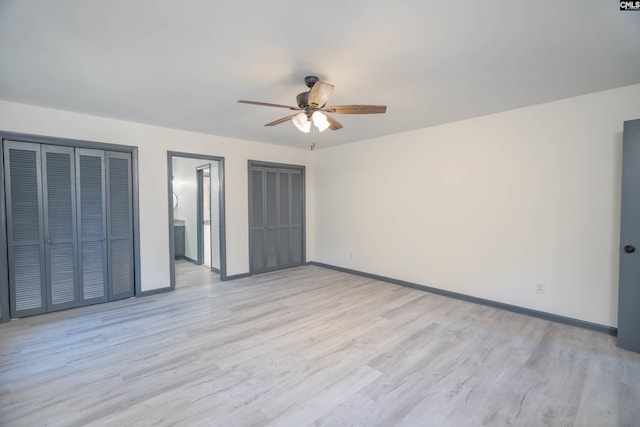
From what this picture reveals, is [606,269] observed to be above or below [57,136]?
below

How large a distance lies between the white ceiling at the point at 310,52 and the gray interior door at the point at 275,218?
2.23m

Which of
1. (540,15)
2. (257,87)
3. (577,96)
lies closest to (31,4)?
(257,87)

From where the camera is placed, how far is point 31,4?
1.62 metres

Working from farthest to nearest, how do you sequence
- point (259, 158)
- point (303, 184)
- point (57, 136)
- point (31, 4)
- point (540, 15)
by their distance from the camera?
point (303, 184)
point (259, 158)
point (57, 136)
point (540, 15)
point (31, 4)

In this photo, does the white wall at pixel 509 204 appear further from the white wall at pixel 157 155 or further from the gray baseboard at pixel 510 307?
the white wall at pixel 157 155

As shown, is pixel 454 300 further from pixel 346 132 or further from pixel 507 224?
pixel 346 132

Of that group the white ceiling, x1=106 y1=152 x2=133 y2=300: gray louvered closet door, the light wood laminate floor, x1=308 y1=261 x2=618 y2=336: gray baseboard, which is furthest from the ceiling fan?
x1=308 y1=261 x2=618 y2=336: gray baseboard

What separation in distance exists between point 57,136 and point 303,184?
388cm

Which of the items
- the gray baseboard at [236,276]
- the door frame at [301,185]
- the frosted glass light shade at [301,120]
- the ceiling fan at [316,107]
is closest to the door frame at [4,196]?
the gray baseboard at [236,276]

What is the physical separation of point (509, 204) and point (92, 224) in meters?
5.37

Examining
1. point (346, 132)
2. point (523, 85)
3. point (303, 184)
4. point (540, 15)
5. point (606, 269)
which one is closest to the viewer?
point (540, 15)

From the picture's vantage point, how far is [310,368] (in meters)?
2.34

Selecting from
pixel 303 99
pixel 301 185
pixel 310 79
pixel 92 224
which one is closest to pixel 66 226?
pixel 92 224

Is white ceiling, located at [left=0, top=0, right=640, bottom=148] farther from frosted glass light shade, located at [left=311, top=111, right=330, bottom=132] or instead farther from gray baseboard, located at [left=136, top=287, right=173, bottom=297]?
gray baseboard, located at [left=136, top=287, right=173, bottom=297]
